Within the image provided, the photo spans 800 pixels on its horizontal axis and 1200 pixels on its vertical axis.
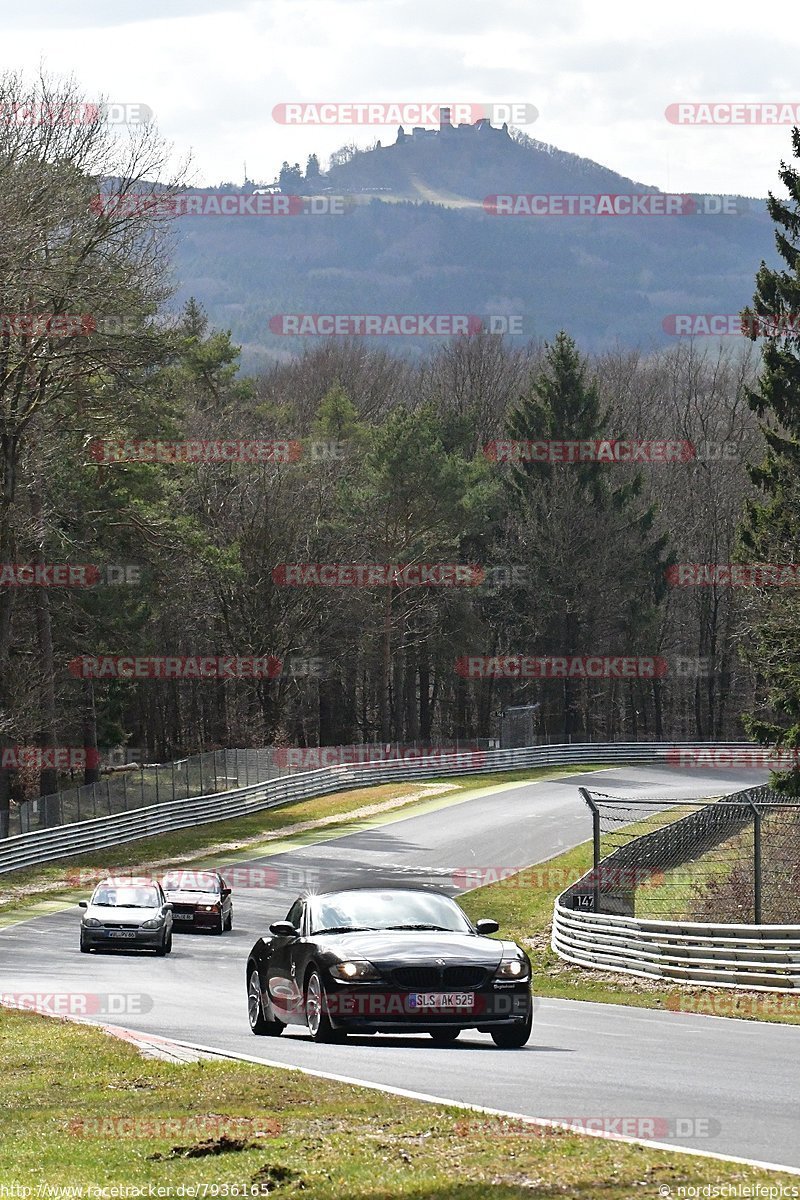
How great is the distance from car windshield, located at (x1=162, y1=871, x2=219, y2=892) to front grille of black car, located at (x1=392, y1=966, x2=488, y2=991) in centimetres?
2039

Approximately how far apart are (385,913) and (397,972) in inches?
53.1

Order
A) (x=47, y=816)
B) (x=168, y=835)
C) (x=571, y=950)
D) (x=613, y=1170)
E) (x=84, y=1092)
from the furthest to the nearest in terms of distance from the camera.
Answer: (x=168, y=835)
(x=47, y=816)
(x=571, y=950)
(x=84, y=1092)
(x=613, y=1170)

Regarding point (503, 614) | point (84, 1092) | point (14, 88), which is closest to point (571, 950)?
point (84, 1092)

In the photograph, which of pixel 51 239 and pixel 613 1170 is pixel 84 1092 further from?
pixel 51 239

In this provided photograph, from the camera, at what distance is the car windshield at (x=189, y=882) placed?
3297 centimetres

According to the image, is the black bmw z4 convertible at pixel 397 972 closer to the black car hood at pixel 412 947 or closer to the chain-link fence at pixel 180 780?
the black car hood at pixel 412 947

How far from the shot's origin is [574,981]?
2366cm

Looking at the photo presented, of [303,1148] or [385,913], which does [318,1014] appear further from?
[303,1148]

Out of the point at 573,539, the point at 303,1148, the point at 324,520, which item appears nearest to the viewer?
the point at 303,1148

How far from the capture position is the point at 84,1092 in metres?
11.9

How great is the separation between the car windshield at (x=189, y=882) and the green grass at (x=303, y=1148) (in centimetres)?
2106

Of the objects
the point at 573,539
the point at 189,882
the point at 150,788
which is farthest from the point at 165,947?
the point at 573,539

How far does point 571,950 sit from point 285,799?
34.4 meters

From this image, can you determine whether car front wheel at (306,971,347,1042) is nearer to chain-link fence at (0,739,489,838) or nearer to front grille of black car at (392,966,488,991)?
front grille of black car at (392,966,488,991)
